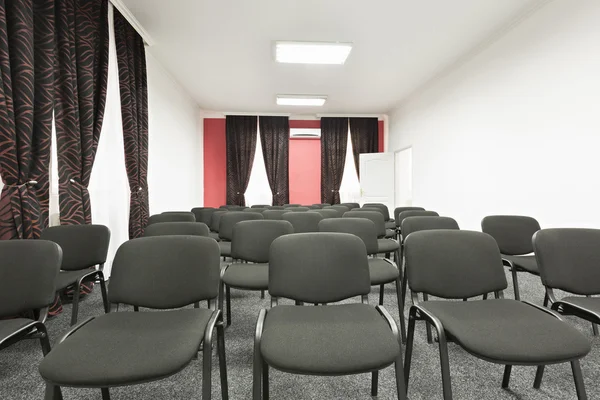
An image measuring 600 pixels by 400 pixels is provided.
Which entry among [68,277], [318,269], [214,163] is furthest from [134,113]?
[214,163]

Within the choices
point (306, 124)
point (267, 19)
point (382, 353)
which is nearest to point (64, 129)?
point (267, 19)

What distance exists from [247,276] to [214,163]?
628cm

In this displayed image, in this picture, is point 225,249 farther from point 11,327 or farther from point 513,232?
point 513,232

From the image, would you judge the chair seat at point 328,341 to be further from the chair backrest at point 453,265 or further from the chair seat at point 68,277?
the chair seat at point 68,277

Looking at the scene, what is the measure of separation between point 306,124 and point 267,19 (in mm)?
4613

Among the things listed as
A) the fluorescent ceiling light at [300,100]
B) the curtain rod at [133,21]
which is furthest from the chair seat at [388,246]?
the fluorescent ceiling light at [300,100]

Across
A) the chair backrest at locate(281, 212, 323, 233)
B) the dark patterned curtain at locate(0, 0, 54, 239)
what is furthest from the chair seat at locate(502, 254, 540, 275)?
the dark patterned curtain at locate(0, 0, 54, 239)

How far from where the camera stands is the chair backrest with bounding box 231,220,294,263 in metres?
2.45

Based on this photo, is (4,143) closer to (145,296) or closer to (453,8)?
(145,296)

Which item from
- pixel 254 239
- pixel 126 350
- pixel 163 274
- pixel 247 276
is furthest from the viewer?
pixel 254 239

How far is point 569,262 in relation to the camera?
174 centimetres

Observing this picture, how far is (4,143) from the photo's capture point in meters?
2.10

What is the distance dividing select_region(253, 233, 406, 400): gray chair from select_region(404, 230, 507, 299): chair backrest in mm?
296

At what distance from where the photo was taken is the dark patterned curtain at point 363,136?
320 inches
